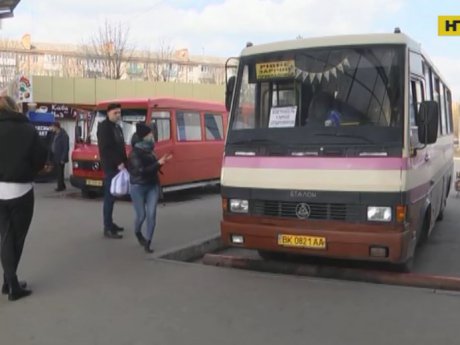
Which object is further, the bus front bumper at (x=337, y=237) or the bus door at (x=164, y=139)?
the bus door at (x=164, y=139)

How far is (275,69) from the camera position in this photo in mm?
7270

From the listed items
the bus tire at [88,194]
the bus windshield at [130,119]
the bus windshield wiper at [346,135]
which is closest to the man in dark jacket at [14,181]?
the bus windshield wiper at [346,135]

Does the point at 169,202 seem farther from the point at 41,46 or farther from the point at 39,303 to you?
the point at 41,46

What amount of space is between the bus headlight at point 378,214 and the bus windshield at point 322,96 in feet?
2.38

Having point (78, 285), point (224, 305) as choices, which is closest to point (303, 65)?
point (224, 305)

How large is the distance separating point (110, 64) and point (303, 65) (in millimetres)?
31799

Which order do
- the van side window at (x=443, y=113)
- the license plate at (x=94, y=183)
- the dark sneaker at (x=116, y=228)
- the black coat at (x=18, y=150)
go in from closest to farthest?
1. the black coat at (x=18, y=150)
2. the dark sneaker at (x=116, y=228)
3. the van side window at (x=443, y=113)
4. the license plate at (x=94, y=183)

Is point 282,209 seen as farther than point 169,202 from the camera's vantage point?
No

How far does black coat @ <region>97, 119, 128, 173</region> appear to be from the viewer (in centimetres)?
894

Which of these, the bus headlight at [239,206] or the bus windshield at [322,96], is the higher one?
the bus windshield at [322,96]

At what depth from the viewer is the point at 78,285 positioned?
652 centimetres

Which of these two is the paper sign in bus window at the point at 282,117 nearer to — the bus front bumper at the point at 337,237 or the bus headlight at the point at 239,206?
the bus headlight at the point at 239,206

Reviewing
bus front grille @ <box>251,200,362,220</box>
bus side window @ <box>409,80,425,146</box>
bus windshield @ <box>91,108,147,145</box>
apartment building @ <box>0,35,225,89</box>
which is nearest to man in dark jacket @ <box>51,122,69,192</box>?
bus windshield @ <box>91,108,147,145</box>

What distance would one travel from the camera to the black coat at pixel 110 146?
894 centimetres
